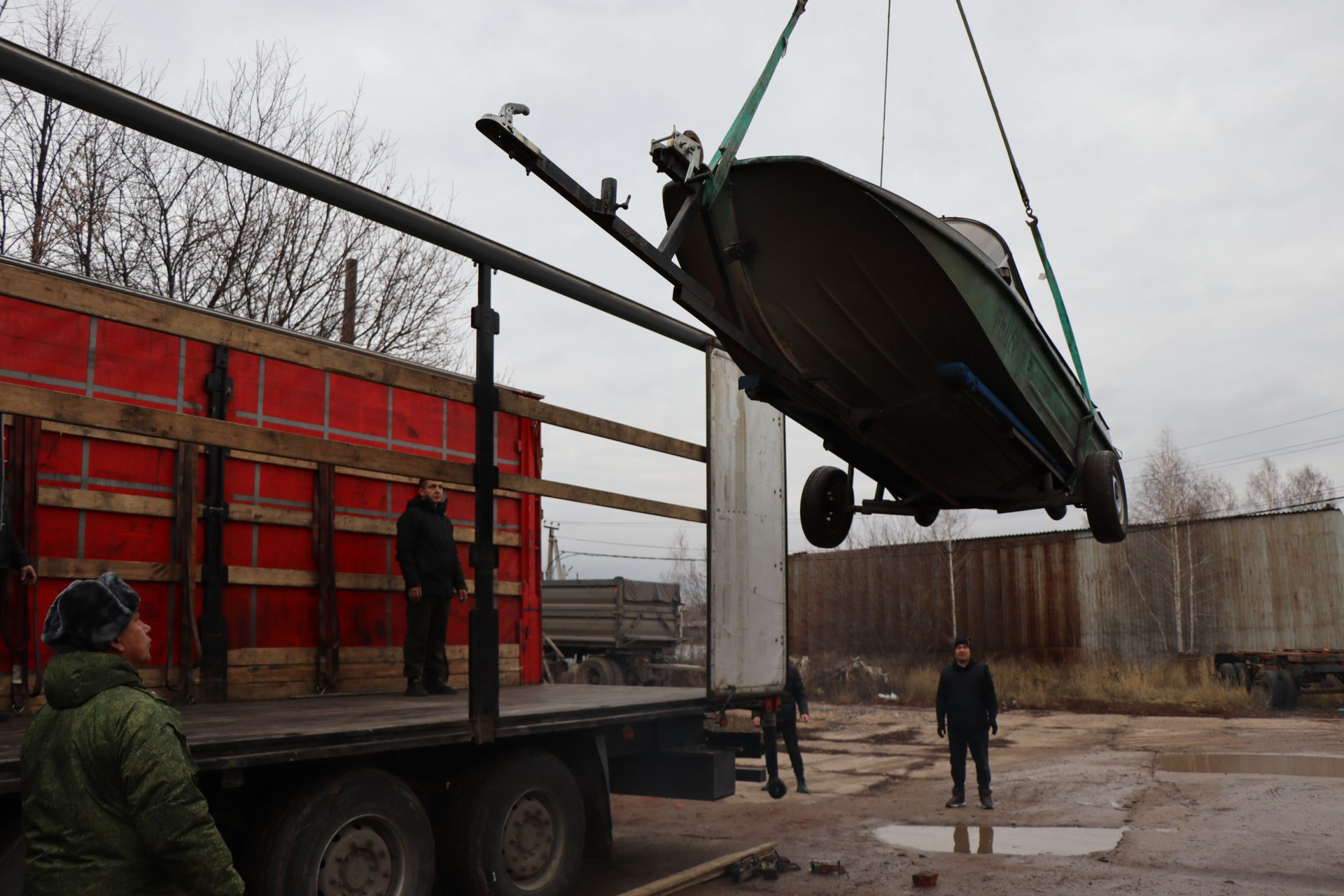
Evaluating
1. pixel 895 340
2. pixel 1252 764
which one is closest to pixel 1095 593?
pixel 1252 764

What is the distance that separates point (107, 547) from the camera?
5977 millimetres

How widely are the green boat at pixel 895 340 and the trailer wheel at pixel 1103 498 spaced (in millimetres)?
11

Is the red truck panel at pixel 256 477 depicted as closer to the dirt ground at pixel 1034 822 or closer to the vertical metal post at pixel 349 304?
the dirt ground at pixel 1034 822

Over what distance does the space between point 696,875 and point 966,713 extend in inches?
163

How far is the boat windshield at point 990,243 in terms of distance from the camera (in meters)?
7.02

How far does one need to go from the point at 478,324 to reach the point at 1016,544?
2473cm

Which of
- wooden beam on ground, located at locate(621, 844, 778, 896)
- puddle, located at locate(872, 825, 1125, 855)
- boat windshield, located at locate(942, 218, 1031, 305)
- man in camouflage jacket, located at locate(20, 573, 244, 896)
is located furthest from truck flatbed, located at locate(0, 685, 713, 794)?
boat windshield, located at locate(942, 218, 1031, 305)

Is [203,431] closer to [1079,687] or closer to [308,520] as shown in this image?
[308,520]

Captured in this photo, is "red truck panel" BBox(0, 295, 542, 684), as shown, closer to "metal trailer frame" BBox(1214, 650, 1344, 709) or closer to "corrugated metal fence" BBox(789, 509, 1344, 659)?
"metal trailer frame" BBox(1214, 650, 1344, 709)

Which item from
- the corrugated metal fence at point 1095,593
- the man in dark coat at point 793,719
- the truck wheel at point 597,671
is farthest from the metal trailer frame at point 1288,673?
the man in dark coat at point 793,719

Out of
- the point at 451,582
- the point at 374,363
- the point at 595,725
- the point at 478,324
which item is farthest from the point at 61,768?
the point at 451,582

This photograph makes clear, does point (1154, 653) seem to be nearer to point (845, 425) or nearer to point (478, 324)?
point (845, 425)

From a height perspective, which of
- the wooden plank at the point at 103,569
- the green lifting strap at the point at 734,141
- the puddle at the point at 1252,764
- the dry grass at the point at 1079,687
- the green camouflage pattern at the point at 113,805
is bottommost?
the dry grass at the point at 1079,687

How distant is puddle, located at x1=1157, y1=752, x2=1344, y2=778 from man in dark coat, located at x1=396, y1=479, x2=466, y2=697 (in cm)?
884
